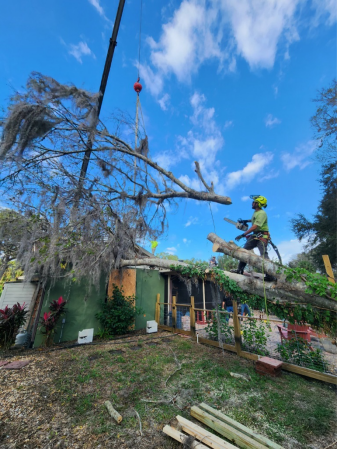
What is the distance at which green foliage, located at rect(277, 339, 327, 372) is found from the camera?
382 cm

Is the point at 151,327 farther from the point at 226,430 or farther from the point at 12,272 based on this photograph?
the point at 12,272

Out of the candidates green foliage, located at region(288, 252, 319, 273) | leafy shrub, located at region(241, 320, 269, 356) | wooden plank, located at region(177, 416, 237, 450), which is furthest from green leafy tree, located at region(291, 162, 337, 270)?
wooden plank, located at region(177, 416, 237, 450)

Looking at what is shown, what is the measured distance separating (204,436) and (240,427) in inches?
19.1

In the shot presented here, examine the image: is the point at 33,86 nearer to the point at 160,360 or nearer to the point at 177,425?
the point at 177,425

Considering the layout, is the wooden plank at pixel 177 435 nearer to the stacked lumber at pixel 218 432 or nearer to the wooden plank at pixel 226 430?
the stacked lumber at pixel 218 432

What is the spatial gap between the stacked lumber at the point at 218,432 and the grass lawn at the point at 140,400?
0.15 meters

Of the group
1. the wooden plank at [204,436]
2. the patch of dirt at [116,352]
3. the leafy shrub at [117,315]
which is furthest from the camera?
the leafy shrub at [117,315]

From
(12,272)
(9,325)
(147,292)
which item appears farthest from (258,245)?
(12,272)

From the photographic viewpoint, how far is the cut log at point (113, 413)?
7.63ft

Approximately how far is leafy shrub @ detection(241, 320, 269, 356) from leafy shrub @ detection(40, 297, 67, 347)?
5.10 meters

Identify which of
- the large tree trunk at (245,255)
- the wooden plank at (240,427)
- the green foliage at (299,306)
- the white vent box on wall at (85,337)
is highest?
the large tree trunk at (245,255)

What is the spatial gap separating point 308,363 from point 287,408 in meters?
1.65

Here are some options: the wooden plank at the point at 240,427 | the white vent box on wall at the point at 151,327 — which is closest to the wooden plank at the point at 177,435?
the wooden plank at the point at 240,427

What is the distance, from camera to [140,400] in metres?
2.81
